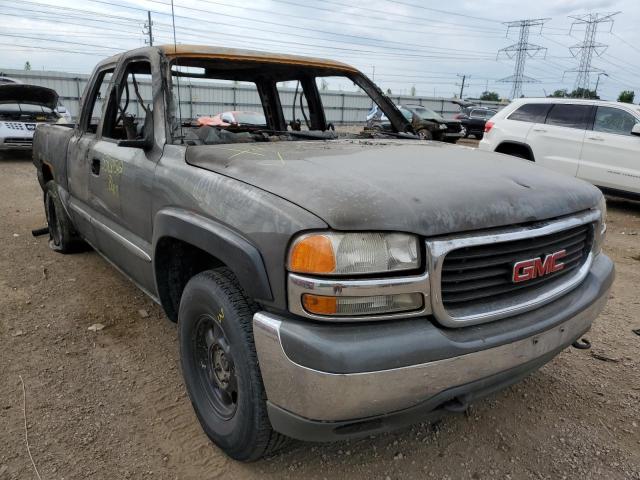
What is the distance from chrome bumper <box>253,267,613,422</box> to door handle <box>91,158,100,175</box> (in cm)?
215

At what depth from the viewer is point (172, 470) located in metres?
2.12

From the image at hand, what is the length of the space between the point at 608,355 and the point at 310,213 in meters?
2.54

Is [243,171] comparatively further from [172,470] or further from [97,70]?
[97,70]

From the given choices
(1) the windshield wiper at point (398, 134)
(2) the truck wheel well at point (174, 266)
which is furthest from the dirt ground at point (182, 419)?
(1) the windshield wiper at point (398, 134)

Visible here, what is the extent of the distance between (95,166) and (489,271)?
2694 mm

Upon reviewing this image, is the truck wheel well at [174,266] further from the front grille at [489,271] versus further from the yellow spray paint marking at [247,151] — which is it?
the front grille at [489,271]

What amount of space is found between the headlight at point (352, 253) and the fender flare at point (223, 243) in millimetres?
146

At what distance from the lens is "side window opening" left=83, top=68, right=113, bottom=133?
3.65 metres

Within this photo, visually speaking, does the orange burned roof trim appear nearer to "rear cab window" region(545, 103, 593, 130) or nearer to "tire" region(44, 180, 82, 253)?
"tire" region(44, 180, 82, 253)

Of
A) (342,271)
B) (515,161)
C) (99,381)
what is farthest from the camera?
(99,381)

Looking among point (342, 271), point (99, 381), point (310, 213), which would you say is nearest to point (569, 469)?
point (342, 271)

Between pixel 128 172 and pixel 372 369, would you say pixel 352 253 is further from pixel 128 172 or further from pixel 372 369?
pixel 128 172

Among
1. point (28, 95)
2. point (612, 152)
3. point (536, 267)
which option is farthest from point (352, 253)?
point (28, 95)

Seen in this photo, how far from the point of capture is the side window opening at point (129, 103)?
3.09 meters
